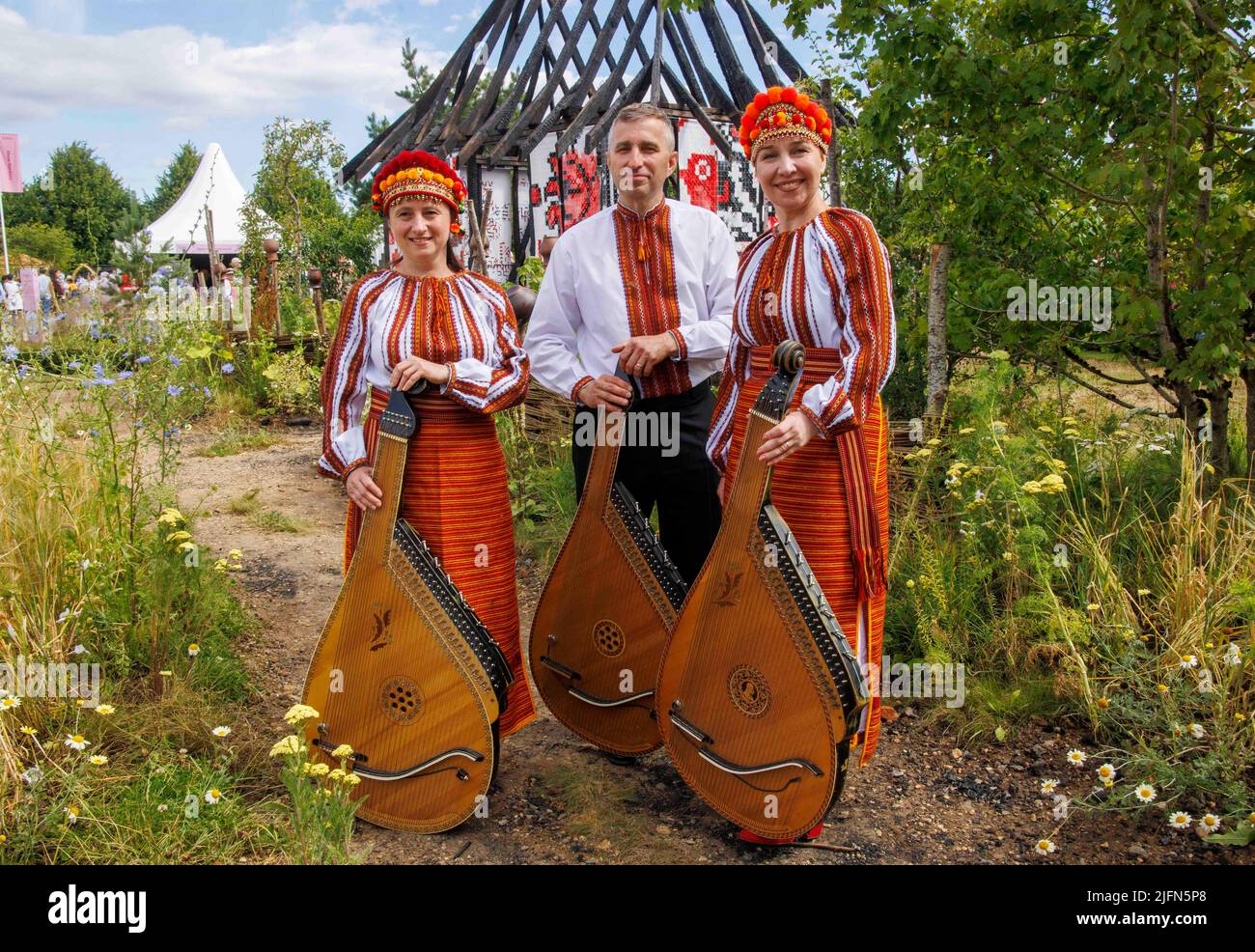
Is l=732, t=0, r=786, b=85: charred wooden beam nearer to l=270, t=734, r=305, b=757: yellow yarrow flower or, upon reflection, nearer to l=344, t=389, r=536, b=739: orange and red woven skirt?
l=344, t=389, r=536, b=739: orange and red woven skirt

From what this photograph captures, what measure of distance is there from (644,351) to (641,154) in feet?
1.72

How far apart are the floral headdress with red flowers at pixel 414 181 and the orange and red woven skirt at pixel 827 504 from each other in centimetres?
94

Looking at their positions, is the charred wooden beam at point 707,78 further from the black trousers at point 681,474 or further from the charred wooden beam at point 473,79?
the black trousers at point 681,474

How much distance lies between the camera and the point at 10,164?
10.8 m

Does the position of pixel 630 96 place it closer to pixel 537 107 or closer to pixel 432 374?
pixel 537 107

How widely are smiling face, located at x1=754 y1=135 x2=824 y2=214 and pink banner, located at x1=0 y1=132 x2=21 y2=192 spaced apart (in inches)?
423

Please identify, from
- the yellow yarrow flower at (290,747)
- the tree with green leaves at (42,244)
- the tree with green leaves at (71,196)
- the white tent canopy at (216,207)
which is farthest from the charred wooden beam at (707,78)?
the tree with green leaves at (71,196)

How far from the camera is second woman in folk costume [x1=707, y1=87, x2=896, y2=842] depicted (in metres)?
2.26

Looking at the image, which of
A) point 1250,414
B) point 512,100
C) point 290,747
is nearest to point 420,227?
point 290,747

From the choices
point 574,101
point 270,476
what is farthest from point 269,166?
point 270,476

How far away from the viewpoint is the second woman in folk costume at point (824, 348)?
226 centimetres

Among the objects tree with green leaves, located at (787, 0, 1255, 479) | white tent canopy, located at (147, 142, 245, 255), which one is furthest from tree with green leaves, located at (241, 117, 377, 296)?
tree with green leaves, located at (787, 0, 1255, 479)

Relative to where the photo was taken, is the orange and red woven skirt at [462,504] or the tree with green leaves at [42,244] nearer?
the orange and red woven skirt at [462,504]
